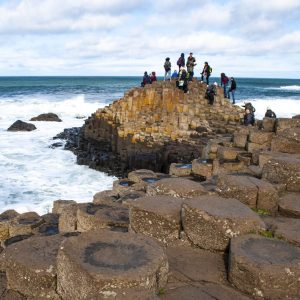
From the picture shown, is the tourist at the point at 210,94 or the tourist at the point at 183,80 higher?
the tourist at the point at 183,80

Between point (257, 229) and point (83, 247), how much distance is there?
7.11 ft

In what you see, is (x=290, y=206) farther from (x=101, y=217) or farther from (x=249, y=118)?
(x=249, y=118)

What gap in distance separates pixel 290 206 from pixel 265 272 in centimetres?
255

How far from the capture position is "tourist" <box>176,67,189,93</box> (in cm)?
2719

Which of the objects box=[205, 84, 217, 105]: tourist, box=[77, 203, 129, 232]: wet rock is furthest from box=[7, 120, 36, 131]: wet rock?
box=[77, 203, 129, 232]: wet rock

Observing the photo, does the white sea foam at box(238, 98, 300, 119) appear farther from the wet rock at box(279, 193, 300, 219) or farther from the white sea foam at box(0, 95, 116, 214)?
the wet rock at box(279, 193, 300, 219)

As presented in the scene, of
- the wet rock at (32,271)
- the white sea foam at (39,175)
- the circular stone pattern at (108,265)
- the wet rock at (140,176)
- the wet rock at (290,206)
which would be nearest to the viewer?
the circular stone pattern at (108,265)

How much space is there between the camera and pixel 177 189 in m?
6.04

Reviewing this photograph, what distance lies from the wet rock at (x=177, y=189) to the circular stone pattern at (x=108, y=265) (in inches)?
74.7

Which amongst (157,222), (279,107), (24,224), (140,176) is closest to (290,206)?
(157,222)

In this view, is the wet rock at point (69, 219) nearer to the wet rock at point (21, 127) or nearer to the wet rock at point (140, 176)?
the wet rock at point (140, 176)

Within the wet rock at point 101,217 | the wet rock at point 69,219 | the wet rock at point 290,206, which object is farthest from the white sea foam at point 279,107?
the wet rock at point 101,217

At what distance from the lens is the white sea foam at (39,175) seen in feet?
50.0

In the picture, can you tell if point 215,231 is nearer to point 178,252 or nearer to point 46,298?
point 178,252
